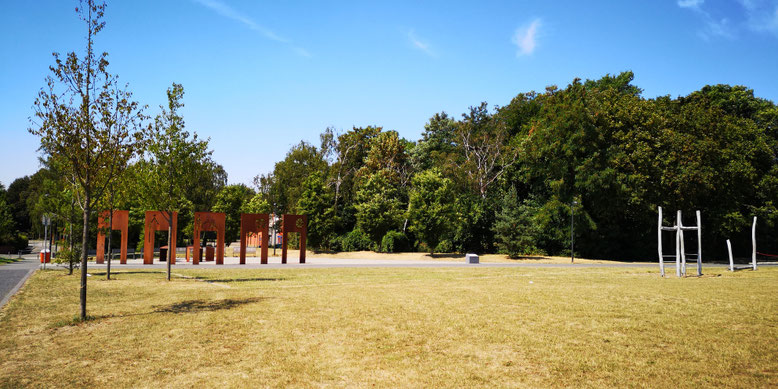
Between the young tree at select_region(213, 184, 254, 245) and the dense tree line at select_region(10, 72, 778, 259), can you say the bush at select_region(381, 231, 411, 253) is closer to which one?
the dense tree line at select_region(10, 72, 778, 259)

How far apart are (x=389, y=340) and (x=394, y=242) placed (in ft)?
137

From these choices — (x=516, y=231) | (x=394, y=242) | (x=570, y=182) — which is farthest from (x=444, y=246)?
(x=570, y=182)

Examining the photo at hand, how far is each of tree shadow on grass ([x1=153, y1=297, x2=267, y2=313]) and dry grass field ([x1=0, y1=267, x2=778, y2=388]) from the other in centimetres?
6

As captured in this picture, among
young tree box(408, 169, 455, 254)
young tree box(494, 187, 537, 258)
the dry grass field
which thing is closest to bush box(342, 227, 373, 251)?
young tree box(408, 169, 455, 254)

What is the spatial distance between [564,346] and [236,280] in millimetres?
14953

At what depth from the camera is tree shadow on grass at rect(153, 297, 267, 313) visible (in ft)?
37.6

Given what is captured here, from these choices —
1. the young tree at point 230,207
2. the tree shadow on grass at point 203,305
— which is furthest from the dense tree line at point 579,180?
the tree shadow on grass at point 203,305

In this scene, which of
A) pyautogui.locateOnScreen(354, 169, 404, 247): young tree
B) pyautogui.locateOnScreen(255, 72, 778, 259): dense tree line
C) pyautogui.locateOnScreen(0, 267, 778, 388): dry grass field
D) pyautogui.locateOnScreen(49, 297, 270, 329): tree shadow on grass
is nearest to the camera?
pyautogui.locateOnScreen(0, 267, 778, 388): dry grass field

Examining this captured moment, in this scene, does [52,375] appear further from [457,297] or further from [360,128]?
[360,128]

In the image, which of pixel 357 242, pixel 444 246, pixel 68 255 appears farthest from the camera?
pixel 357 242

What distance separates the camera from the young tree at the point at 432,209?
43438 millimetres

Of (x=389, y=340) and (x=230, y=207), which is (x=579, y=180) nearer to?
(x=389, y=340)

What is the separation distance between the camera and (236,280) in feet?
63.5

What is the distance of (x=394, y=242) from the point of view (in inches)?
1972
